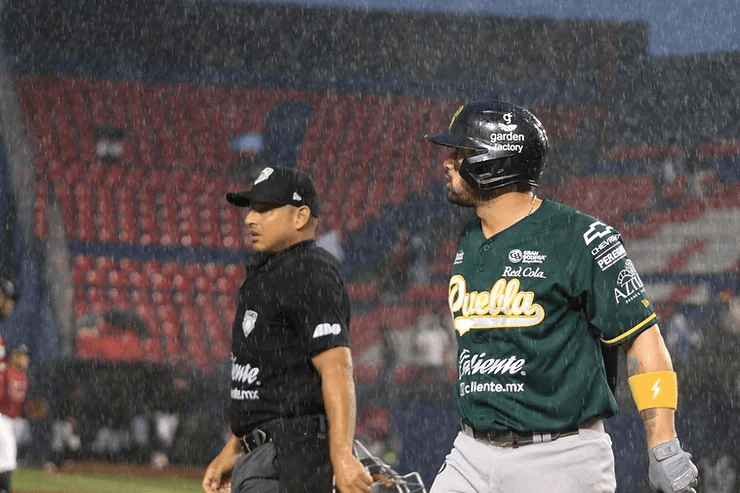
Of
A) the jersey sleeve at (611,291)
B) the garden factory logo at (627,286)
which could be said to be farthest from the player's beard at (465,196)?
the garden factory logo at (627,286)

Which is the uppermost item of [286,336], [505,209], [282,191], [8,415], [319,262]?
[282,191]

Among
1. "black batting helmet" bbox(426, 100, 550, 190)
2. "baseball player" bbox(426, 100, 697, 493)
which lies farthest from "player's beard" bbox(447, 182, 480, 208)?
"baseball player" bbox(426, 100, 697, 493)

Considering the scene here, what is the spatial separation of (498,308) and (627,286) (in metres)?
0.37

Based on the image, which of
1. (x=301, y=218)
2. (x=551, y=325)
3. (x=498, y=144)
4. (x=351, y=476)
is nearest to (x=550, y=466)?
(x=551, y=325)

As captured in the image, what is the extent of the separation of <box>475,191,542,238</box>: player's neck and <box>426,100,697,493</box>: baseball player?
65 mm

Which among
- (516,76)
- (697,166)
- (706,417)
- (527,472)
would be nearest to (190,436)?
(706,417)

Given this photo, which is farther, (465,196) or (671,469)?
(465,196)

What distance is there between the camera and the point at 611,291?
2.97 meters

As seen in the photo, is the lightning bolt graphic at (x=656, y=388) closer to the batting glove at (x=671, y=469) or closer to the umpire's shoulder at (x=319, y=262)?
the batting glove at (x=671, y=469)

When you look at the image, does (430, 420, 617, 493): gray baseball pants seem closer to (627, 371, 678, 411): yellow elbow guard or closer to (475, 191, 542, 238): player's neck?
(627, 371, 678, 411): yellow elbow guard

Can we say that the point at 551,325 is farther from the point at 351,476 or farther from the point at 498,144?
the point at 351,476

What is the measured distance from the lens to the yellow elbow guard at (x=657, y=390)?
Result: 2.91 m

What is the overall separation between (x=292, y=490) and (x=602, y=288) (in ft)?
4.30

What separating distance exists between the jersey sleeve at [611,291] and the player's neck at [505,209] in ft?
0.96
